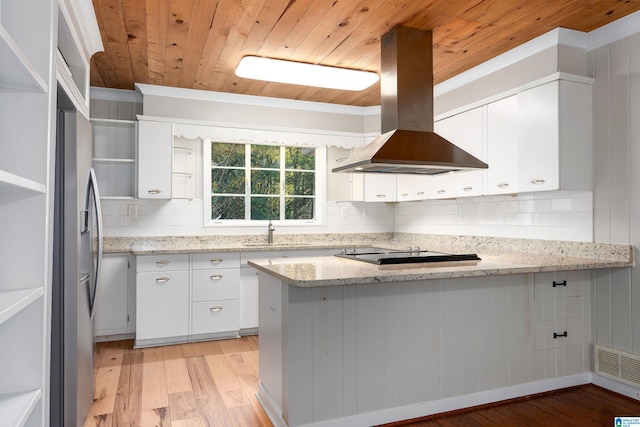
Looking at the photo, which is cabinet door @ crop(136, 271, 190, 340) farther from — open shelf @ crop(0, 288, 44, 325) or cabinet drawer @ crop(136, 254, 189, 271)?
open shelf @ crop(0, 288, 44, 325)

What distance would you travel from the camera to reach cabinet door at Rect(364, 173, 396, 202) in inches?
188

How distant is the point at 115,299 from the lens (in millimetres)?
Answer: 4051

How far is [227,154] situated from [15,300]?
3.61 m

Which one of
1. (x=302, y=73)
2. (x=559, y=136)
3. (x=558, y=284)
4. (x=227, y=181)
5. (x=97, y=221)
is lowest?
(x=558, y=284)

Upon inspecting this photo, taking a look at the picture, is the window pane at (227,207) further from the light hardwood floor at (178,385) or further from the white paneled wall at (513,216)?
the white paneled wall at (513,216)

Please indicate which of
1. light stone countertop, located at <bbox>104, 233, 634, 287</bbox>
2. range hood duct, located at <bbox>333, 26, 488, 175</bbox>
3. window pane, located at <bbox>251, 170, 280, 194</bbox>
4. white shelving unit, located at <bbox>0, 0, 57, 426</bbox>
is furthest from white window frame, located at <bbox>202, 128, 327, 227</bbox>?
white shelving unit, located at <bbox>0, 0, 57, 426</bbox>

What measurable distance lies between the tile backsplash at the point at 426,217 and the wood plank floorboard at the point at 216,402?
109cm

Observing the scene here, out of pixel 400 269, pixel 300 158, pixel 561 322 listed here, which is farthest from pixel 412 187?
pixel 400 269

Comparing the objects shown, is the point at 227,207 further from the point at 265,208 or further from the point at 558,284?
the point at 558,284

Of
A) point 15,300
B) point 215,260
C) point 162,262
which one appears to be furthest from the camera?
point 215,260

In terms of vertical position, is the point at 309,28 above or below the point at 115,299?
above

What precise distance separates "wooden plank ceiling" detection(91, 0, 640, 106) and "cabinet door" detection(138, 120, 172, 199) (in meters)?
0.52

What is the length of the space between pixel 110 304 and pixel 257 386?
1855 millimetres

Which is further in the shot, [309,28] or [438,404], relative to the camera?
[309,28]
